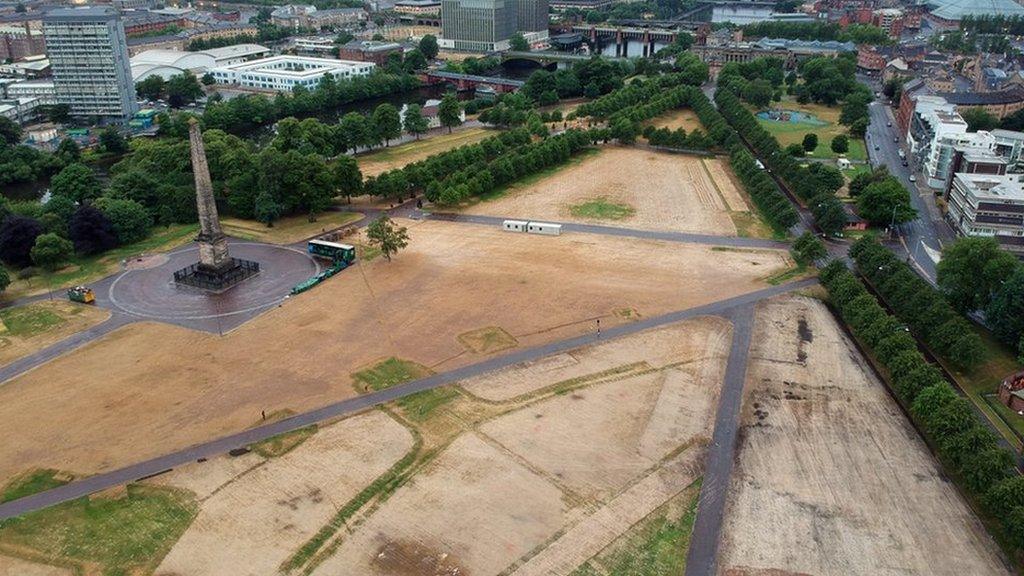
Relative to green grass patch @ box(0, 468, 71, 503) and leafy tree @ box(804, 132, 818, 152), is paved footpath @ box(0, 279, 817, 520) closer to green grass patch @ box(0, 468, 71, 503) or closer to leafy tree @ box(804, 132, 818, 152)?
green grass patch @ box(0, 468, 71, 503)

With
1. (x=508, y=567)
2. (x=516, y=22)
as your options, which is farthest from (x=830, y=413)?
(x=516, y=22)

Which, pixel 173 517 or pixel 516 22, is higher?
pixel 516 22

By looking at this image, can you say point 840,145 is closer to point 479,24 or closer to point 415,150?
point 415,150

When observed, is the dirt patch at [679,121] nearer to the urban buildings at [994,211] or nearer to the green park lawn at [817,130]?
the green park lawn at [817,130]

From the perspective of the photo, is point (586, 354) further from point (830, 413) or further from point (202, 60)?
point (202, 60)

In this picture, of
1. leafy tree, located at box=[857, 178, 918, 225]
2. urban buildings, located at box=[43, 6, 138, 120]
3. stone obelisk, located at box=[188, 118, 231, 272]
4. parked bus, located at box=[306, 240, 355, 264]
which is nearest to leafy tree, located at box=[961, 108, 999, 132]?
leafy tree, located at box=[857, 178, 918, 225]

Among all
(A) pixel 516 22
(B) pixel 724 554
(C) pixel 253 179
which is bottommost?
(B) pixel 724 554
